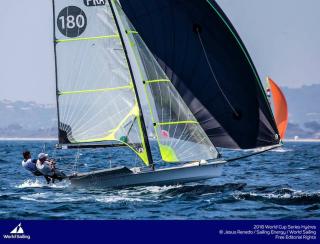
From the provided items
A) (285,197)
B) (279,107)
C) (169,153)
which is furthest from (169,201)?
(279,107)

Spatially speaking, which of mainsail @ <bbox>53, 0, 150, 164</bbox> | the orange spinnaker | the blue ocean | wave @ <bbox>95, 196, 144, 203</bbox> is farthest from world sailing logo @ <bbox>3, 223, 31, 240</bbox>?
the orange spinnaker

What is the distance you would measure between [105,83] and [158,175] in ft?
10.3

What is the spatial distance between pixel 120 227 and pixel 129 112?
9174 millimetres

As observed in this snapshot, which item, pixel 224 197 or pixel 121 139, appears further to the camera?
pixel 121 139

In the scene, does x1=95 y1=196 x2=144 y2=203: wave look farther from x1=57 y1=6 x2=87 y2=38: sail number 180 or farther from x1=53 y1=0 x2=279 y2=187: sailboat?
x1=57 y1=6 x2=87 y2=38: sail number 180

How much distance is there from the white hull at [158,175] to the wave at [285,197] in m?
1.52

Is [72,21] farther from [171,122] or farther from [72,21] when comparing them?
[171,122]

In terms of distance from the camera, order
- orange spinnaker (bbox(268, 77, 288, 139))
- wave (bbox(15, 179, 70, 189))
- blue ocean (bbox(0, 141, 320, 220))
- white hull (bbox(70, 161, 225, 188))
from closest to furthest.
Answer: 1. blue ocean (bbox(0, 141, 320, 220))
2. white hull (bbox(70, 161, 225, 188))
3. wave (bbox(15, 179, 70, 189))
4. orange spinnaker (bbox(268, 77, 288, 139))

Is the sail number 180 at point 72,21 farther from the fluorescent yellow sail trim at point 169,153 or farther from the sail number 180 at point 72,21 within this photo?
the fluorescent yellow sail trim at point 169,153

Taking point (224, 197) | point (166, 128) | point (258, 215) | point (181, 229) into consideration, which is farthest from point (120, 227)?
point (166, 128)

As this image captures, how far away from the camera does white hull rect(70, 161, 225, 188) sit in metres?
19.2

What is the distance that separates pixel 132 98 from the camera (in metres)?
20.3

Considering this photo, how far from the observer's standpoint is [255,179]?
23547 millimetres

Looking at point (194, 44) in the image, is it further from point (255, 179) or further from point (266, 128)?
point (255, 179)
